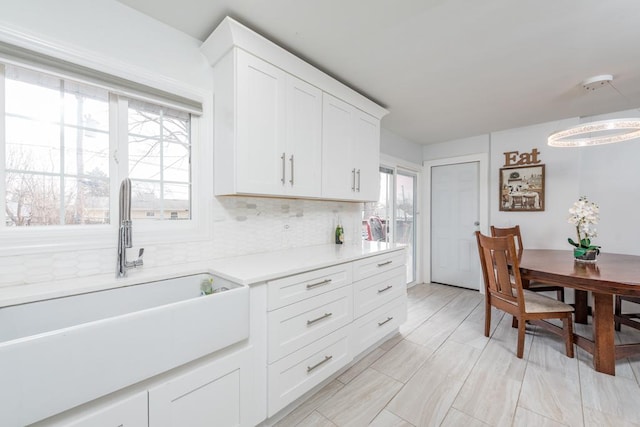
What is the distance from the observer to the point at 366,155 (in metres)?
2.57

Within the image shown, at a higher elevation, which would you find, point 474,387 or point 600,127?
point 600,127

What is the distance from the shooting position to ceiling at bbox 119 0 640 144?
1.44m

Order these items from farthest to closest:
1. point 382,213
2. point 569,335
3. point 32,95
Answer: point 382,213, point 569,335, point 32,95

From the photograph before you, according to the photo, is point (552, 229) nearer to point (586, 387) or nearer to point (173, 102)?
point (586, 387)

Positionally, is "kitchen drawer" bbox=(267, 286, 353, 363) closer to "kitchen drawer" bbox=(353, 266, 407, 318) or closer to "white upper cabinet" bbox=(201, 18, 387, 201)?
"kitchen drawer" bbox=(353, 266, 407, 318)

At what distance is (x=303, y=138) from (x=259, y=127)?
1.27ft

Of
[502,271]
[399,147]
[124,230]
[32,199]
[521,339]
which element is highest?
[399,147]

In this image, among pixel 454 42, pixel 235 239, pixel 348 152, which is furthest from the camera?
pixel 348 152

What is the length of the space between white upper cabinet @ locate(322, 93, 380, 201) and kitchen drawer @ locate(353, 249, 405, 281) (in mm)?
620

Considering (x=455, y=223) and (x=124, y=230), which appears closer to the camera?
(x=124, y=230)

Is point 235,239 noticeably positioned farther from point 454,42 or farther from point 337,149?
point 454,42

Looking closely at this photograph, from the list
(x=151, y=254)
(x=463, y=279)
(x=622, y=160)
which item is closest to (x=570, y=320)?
(x=463, y=279)

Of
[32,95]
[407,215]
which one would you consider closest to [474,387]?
[407,215]

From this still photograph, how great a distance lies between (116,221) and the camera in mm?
1429
